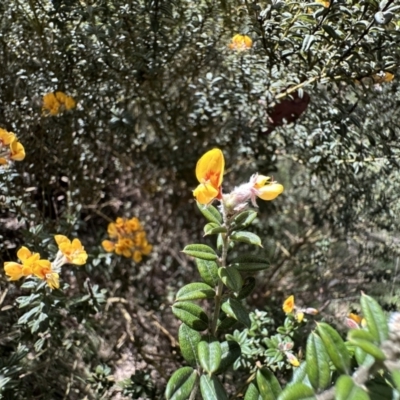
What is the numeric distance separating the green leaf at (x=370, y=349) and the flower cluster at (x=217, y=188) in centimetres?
33

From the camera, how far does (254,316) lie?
1510mm

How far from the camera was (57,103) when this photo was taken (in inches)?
60.4

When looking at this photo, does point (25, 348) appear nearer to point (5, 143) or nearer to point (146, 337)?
point (5, 143)

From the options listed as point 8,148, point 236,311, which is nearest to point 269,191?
point 236,311

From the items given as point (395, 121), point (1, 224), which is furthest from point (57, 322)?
point (395, 121)

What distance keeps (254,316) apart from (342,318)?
48cm

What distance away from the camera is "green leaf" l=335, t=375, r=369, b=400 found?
27.8 inches

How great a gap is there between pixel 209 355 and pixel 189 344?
88mm

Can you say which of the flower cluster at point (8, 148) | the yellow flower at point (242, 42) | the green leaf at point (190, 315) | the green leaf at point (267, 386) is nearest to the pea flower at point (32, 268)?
the flower cluster at point (8, 148)

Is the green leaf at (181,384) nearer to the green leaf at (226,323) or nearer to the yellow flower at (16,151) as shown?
the green leaf at (226,323)

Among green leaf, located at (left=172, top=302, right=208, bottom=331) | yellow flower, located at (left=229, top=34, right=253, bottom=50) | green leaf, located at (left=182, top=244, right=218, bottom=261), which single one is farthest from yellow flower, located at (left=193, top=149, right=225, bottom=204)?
yellow flower, located at (left=229, top=34, right=253, bottom=50)

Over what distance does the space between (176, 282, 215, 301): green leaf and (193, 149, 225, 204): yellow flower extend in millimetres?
181

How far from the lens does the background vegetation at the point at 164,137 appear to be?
1401 millimetres

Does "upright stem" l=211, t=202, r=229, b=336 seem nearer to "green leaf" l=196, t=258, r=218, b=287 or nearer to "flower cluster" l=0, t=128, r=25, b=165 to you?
"green leaf" l=196, t=258, r=218, b=287
